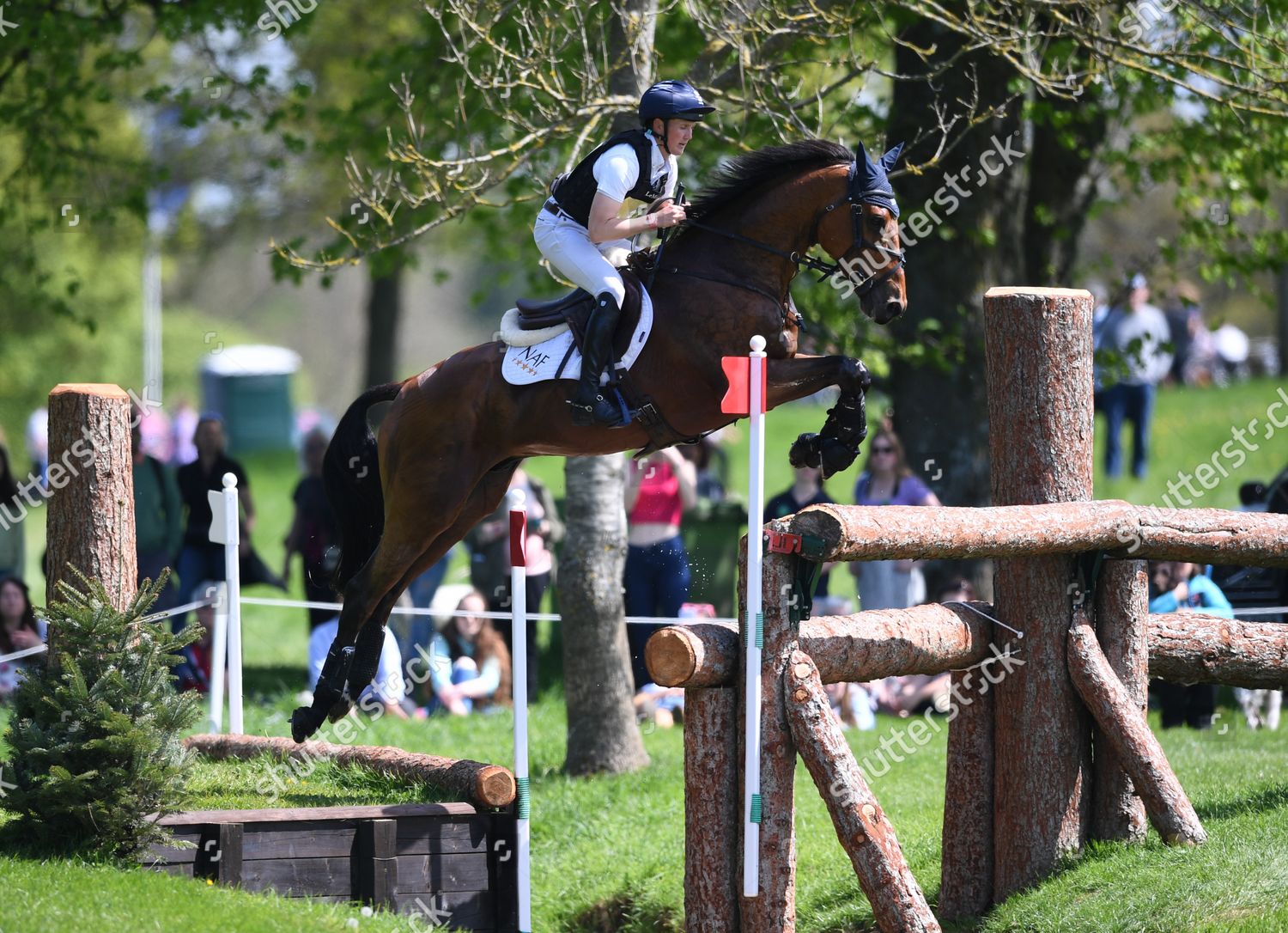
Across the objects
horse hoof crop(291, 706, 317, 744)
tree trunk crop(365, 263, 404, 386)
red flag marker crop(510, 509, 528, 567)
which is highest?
tree trunk crop(365, 263, 404, 386)

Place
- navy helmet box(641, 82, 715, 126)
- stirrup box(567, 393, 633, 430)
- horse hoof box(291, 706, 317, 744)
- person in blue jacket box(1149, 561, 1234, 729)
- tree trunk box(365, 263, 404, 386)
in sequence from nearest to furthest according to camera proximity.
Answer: navy helmet box(641, 82, 715, 126)
stirrup box(567, 393, 633, 430)
horse hoof box(291, 706, 317, 744)
person in blue jacket box(1149, 561, 1234, 729)
tree trunk box(365, 263, 404, 386)

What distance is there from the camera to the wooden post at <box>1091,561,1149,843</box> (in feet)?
18.9

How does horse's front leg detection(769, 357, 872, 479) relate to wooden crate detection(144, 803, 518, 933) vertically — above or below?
above

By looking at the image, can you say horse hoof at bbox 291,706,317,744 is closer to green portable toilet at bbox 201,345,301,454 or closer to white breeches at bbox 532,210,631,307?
white breeches at bbox 532,210,631,307

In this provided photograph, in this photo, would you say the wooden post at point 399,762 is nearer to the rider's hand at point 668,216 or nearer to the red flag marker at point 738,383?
the red flag marker at point 738,383

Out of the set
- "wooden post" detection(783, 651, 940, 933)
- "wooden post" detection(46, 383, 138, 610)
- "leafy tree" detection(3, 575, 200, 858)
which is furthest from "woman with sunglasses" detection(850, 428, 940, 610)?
"leafy tree" detection(3, 575, 200, 858)

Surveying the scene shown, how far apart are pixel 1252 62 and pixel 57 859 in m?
6.89

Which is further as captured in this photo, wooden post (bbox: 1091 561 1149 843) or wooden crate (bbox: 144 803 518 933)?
wooden post (bbox: 1091 561 1149 843)

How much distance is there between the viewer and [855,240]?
5.69 m

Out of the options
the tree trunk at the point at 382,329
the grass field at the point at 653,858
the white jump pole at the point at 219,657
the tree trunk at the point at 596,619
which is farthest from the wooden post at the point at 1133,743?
the tree trunk at the point at 382,329

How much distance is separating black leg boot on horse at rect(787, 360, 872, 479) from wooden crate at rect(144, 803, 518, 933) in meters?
1.86

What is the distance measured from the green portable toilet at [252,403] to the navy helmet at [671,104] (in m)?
24.7

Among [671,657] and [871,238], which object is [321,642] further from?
[871,238]

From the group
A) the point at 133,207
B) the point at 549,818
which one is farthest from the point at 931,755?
the point at 133,207
